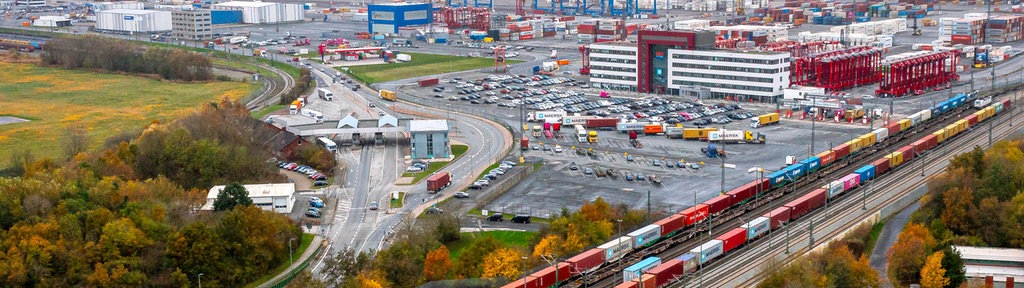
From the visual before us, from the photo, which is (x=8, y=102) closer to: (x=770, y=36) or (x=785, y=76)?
(x=785, y=76)

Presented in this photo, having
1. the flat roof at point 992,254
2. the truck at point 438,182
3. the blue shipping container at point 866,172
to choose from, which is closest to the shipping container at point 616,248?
the flat roof at point 992,254

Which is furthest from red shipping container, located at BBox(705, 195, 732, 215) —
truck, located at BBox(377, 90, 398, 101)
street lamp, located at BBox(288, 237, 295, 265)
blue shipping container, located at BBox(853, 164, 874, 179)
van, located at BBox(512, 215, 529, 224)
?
truck, located at BBox(377, 90, 398, 101)

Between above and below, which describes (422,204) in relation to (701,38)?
below

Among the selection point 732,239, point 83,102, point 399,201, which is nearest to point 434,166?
point 399,201

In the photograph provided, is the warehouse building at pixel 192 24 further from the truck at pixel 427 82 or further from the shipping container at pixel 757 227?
the shipping container at pixel 757 227

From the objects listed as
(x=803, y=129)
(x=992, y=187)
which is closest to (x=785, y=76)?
(x=803, y=129)

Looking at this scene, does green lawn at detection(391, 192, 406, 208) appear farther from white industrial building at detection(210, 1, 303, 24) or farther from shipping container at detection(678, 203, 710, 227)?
white industrial building at detection(210, 1, 303, 24)

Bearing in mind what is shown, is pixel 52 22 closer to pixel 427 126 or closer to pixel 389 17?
pixel 389 17
